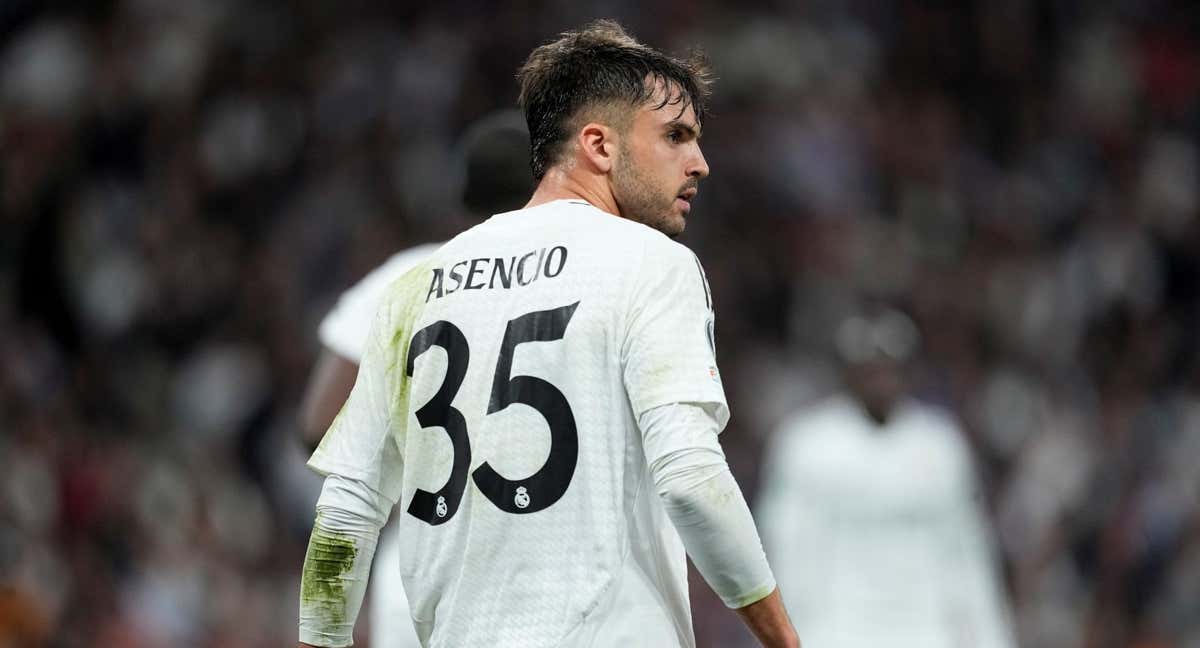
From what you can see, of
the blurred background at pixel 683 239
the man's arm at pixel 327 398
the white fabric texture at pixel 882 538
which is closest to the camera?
the man's arm at pixel 327 398

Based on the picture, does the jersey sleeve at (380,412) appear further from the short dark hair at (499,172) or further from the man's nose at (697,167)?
the short dark hair at (499,172)

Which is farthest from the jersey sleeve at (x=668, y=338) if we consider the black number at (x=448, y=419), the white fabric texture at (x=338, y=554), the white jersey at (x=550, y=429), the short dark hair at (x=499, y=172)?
the short dark hair at (x=499, y=172)

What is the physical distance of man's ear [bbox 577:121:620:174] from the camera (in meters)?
3.23

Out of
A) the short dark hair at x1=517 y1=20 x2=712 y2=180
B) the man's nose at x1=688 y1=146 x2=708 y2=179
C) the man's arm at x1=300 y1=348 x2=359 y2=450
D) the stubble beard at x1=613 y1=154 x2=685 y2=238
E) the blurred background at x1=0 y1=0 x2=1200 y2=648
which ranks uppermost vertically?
the blurred background at x1=0 y1=0 x2=1200 y2=648

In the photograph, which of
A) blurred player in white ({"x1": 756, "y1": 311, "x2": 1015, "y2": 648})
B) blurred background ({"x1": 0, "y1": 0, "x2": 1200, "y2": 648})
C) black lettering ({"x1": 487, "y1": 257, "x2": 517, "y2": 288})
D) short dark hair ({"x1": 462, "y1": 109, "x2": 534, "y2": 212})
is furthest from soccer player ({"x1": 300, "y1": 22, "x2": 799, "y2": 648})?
blurred background ({"x1": 0, "y1": 0, "x2": 1200, "y2": 648})

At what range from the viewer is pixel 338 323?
4.39m

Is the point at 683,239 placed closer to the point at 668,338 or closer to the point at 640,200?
the point at 640,200

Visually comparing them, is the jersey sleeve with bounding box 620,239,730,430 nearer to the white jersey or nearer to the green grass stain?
the white jersey

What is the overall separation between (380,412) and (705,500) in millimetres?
756

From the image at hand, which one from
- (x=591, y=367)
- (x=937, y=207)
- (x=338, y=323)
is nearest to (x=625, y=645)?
(x=591, y=367)

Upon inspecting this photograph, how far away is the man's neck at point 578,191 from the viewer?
3.25 metres

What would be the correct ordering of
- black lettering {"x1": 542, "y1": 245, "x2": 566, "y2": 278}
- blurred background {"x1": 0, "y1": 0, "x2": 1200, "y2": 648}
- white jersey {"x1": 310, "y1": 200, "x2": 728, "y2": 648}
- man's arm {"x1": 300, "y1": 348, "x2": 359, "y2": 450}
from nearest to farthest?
white jersey {"x1": 310, "y1": 200, "x2": 728, "y2": 648} → black lettering {"x1": 542, "y1": 245, "x2": 566, "y2": 278} → man's arm {"x1": 300, "y1": 348, "x2": 359, "y2": 450} → blurred background {"x1": 0, "y1": 0, "x2": 1200, "y2": 648}

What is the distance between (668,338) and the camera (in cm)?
292

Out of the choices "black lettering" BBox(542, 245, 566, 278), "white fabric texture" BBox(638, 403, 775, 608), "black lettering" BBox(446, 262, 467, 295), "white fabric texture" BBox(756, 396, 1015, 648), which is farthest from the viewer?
"white fabric texture" BBox(756, 396, 1015, 648)
